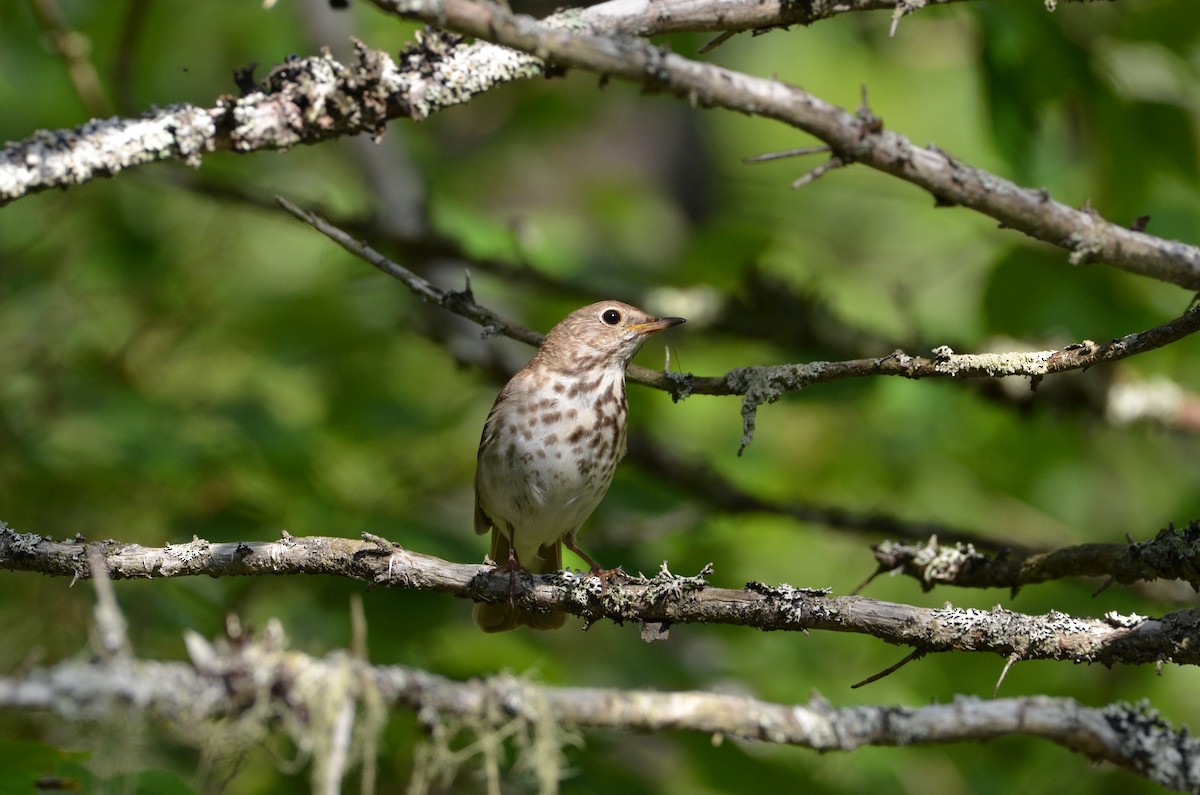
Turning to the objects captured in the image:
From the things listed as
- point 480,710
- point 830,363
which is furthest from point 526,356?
point 480,710

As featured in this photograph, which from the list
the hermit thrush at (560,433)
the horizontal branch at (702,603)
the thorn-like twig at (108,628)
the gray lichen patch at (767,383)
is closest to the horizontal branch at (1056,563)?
the horizontal branch at (702,603)

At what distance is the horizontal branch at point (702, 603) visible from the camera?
2988mm

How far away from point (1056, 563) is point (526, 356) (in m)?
4.32

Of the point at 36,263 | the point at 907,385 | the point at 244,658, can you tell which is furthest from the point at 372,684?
the point at 36,263

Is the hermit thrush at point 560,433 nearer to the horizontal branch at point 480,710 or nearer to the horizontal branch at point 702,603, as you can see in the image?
the horizontal branch at point 702,603

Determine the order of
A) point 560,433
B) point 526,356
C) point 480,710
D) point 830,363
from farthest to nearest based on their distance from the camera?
point 526,356 < point 560,433 < point 830,363 < point 480,710

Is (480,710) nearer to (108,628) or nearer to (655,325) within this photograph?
(108,628)

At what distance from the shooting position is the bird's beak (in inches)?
208

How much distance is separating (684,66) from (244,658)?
5.44 ft

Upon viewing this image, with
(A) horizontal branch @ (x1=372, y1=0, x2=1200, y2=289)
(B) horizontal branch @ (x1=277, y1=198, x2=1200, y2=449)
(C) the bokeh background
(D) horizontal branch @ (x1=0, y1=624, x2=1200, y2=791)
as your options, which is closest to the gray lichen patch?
(B) horizontal branch @ (x1=277, y1=198, x2=1200, y2=449)

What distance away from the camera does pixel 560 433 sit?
5.20 meters

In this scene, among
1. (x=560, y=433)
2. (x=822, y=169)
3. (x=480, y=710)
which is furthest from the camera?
(x=560, y=433)

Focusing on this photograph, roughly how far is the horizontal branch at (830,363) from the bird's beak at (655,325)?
1098 mm

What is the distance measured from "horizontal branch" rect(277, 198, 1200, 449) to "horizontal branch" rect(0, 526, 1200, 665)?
48 cm
